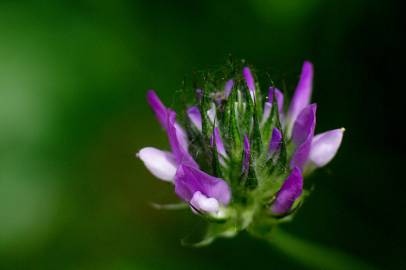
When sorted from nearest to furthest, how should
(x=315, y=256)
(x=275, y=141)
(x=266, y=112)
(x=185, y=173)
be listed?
(x=185, y=173) < (x=275, y=141) < (x=266, y=112) < (x=315, y=256)

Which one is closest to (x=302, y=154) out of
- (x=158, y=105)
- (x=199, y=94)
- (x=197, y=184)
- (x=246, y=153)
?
(x=246, y=153)

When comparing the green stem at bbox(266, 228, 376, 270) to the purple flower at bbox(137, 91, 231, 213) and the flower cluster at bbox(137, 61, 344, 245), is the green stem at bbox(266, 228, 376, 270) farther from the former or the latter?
the purple flower at bbox(137, 91, 231, 213)

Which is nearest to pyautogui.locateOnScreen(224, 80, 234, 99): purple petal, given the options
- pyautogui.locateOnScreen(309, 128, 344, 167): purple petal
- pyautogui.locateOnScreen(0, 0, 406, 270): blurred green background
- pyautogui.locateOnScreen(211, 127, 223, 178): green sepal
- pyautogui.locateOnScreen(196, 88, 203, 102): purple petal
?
pyautogui.locateOnScreen(196, 88, 203, 102): purple petal

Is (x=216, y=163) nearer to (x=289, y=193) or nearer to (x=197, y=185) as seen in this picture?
(x=197, y=185)

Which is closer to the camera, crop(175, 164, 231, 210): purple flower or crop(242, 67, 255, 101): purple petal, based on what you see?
crop(175, 164, 231, 210): purple flower

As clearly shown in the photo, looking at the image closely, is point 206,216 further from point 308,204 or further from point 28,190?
point 28,190

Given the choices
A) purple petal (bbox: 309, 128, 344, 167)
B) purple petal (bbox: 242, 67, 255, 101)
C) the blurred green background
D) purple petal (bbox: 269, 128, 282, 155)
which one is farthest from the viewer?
the blurred green background

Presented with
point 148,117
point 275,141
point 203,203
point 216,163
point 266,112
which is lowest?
point 203,203

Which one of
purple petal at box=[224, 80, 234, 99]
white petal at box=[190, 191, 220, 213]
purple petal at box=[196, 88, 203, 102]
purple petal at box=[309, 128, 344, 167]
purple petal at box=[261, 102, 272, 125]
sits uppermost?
purple petal at box=[224, 80, 234, 99]
